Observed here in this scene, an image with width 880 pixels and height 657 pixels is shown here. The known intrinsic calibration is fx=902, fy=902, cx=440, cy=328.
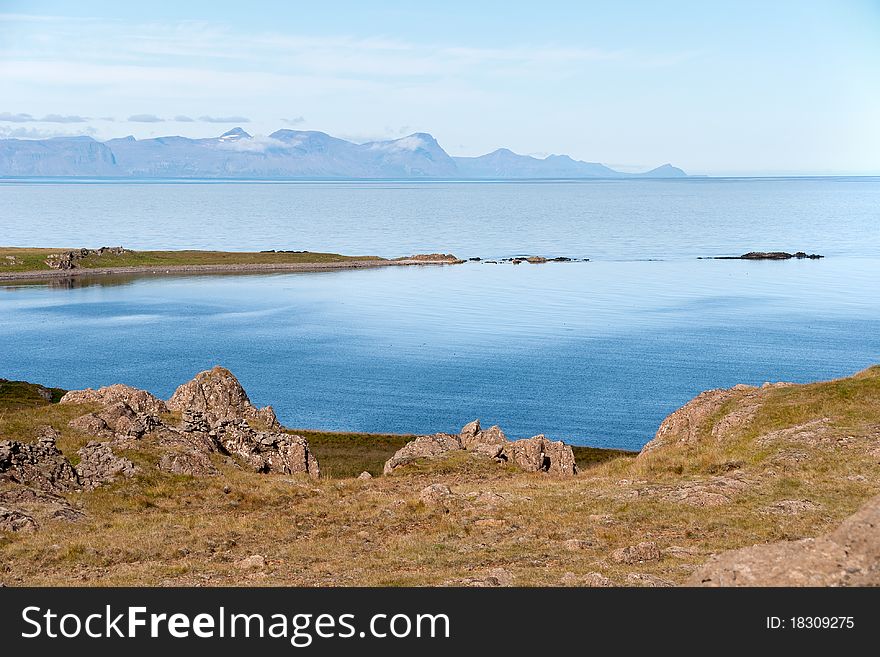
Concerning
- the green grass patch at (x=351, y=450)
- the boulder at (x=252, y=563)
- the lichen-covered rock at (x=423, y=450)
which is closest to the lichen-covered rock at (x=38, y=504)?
the boulder at (x=252, y=563)

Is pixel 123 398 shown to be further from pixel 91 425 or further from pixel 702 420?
pixel 702 420

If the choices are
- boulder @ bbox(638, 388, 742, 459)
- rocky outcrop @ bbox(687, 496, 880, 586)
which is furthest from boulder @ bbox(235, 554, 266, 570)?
boulder @ bbox(638, 388, 742, 459)

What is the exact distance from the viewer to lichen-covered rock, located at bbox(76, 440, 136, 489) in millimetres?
38688

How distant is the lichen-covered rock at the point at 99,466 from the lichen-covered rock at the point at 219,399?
1737 centimetres

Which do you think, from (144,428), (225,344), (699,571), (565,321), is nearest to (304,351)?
(225,344)

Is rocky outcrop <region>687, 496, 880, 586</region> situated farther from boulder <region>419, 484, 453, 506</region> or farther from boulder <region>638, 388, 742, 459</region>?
boulder <region>638, 388, 742, 459</region>

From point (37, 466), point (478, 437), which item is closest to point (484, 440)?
point (478, 437)

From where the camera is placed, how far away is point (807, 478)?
36219 millimetres

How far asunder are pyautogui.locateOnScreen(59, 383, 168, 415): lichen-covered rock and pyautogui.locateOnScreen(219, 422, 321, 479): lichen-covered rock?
508 centimetres

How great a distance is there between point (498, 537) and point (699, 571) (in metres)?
10.6

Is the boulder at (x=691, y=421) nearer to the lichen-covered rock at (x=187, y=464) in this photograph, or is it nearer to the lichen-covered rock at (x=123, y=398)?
the lichen-covered rock at (x=187, y=464)

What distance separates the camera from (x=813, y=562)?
19.1m
